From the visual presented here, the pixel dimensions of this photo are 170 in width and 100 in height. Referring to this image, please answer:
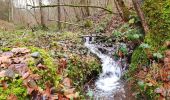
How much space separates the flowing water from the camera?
258 inches

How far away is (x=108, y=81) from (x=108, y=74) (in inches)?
15.5

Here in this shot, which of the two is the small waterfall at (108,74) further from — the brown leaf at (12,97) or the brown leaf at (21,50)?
the brown leaf at (12,97)

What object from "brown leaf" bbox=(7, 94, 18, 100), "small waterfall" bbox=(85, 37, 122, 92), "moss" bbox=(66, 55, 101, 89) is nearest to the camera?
"brown leaf" bbox=(7, 94, 18, 100)

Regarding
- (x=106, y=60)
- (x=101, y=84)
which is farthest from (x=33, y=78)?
(x=106, y=60)

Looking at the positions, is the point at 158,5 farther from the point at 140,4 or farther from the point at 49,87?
the point at 49,87

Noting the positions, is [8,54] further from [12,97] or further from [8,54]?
[12,97]

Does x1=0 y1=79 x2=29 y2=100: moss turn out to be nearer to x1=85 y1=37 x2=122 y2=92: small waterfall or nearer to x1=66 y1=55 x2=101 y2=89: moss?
x1=66 y1=55 x2=101 y2=89: moss

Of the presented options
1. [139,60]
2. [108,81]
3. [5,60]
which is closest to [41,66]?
[5,60]

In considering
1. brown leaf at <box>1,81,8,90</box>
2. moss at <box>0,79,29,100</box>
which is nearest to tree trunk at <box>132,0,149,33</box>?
moss at <box>0,79,29,100</box>

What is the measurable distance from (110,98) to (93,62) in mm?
1752

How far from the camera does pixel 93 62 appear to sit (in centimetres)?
797

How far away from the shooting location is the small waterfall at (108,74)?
23.6 ft

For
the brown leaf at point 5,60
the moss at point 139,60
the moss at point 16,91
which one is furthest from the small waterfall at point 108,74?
the moss at point 16,91

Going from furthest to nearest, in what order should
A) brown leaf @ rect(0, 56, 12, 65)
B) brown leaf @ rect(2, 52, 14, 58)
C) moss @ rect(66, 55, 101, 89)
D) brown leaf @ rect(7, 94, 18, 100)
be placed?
moss @ rect(66, 55, 101, 89) < brown leaf @ rect(2, 52, 14, 58) < brown leaf @ rect(0, 56, 12, 65) < brown leaf @ rect(7, 94, 18, 100)
